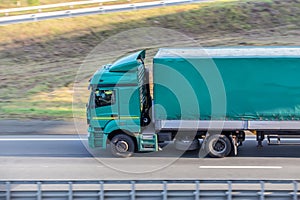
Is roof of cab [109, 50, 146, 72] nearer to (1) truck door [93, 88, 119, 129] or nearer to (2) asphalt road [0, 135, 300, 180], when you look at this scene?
(1) truck door [93, 88, 119, 129]

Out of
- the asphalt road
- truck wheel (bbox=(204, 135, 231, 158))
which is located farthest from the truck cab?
truck wheel (bbox=(204, 135, 231, 158))

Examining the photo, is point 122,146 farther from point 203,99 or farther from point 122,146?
point 203,99

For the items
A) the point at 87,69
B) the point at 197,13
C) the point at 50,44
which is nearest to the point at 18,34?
the point at 50,44

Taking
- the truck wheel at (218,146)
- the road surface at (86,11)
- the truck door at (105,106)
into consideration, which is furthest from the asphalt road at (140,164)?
the road surface at (86,11)

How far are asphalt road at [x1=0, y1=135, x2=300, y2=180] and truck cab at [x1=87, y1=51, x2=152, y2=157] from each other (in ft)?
1.79

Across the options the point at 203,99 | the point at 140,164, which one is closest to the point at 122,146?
the point at 140,164

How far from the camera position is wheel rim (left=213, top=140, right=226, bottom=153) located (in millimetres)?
18109

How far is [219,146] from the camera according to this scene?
18172 mm

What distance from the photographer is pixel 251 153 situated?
742 inches

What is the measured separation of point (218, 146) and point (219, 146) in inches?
1.1

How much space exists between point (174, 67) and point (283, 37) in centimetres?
1903

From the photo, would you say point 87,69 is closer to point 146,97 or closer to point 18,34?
point 18,34

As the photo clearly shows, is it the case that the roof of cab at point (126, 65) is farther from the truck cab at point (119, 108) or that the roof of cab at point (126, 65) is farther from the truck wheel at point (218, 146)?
the truck wheel at point (218, 146)

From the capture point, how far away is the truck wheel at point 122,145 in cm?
1836
